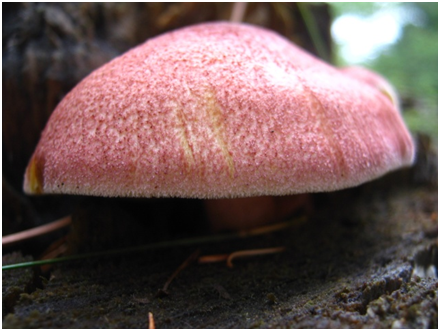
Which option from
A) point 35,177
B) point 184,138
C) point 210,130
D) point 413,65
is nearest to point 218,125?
point 210,130

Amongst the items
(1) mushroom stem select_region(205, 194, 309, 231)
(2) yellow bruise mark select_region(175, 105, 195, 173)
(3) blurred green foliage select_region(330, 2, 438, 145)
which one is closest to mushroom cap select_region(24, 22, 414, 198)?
(2) yellow bruise mark select_region(175, 105, 195, 173)

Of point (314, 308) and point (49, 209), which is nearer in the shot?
point (314, 308)

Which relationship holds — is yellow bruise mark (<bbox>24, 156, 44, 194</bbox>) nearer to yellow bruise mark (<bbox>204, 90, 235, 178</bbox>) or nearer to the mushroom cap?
the mushroom cap

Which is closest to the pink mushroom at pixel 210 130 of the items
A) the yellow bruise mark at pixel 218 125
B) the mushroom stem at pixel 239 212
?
the yellow bruise mark at pixel 218 125

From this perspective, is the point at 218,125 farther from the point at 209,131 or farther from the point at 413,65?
the point at 413,65

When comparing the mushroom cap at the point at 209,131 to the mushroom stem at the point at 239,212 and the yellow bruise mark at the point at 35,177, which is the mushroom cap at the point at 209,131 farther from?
the mushroom stem at the point at 239,212

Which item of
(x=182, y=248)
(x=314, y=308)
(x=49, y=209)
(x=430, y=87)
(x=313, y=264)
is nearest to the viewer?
(x=314, y=308)

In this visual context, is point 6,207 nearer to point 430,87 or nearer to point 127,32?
point 127,32

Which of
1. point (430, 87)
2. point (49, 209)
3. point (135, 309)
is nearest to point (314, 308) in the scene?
point (135, 309)

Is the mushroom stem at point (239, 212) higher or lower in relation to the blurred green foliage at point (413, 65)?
lower
